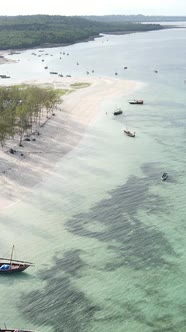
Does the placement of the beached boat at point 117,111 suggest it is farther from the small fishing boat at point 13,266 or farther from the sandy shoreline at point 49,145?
the small fishing boat at point 13,266

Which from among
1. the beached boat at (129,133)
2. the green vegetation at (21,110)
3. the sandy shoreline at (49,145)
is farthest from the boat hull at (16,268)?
the beached boat at (129,133)

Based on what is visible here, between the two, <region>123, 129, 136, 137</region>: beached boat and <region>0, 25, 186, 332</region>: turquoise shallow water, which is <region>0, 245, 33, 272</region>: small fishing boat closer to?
<region>0, 25, 186, 332</region>: turquoise shallow water

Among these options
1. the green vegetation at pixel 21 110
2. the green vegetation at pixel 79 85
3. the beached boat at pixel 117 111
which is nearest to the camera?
the green vegetation at pixel 21 110

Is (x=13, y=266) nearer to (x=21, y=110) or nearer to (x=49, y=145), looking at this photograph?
(x=49, y=145)

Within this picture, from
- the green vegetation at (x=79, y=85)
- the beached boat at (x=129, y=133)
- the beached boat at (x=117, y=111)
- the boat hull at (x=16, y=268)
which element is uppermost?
the green vegetation at (x=79, y=85)

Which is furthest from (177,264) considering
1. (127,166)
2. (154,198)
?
(127,166)

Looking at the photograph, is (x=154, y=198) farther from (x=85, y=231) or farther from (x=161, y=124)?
(x=161, y=124)

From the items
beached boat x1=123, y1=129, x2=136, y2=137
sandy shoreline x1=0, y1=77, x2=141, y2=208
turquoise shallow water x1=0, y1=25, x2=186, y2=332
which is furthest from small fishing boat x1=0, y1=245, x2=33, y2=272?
beached boat x1=123, y1=129, x2=136, y2=137
